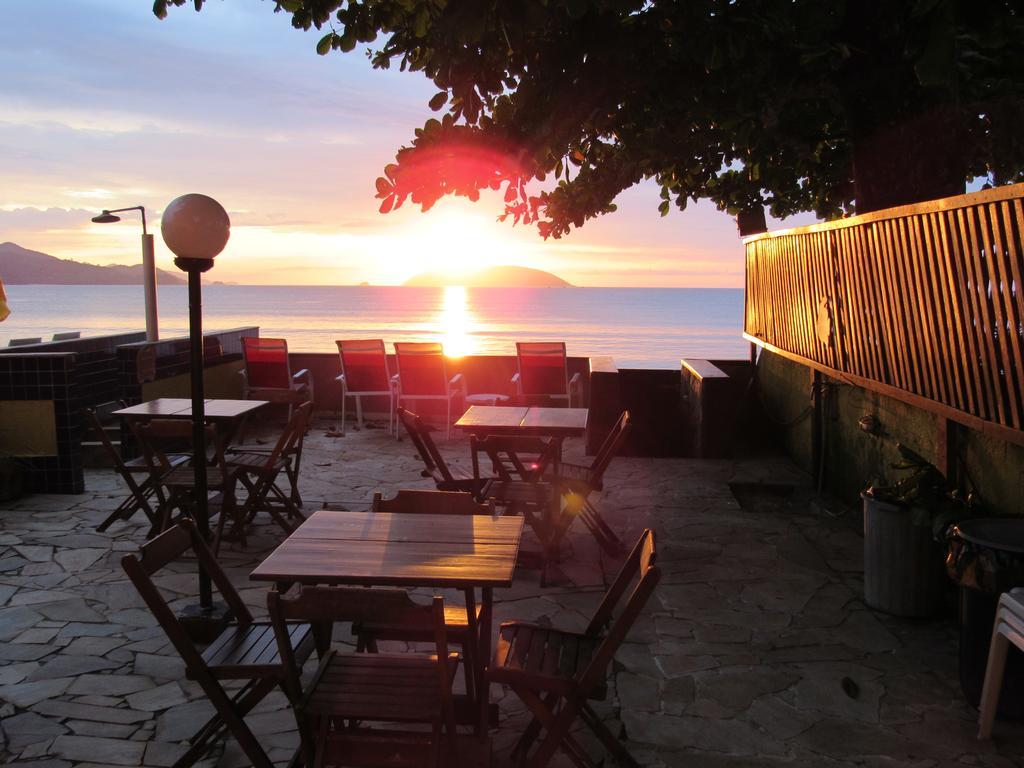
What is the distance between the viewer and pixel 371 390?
9.86 meters

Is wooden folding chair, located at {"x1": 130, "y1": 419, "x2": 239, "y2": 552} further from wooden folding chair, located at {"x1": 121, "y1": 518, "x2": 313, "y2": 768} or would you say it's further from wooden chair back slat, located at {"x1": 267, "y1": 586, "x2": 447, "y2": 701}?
wooden chair back slat, located at {"x1": 267, "y1": 586, "x2": 447, "y2": 701}

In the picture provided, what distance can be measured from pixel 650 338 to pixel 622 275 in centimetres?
10641

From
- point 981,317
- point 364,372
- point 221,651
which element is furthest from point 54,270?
point 981,317

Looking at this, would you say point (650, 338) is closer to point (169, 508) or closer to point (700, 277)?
point (700, 277)

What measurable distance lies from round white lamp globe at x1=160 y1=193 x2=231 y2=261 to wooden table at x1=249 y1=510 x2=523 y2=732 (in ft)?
4.47

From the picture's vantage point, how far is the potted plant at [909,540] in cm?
402

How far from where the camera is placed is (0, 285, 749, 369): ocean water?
153ft

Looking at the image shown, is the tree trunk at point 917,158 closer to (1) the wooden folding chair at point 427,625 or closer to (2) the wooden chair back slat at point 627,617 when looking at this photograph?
(1) the wooden folding chair at point 427,625

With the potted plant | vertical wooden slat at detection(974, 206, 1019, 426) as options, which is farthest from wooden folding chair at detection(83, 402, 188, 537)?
vertical wooden slat at detection(974, 206, 1019, 426)

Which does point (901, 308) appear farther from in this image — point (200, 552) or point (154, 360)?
point (154, 360)

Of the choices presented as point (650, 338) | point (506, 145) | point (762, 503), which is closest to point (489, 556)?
point (506, 145)

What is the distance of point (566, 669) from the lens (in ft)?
8.80

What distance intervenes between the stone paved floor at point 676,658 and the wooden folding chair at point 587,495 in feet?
0.48

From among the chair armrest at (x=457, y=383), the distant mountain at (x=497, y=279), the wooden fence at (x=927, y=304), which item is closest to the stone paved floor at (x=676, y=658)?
the wooden fence at (x=927, y=304)
